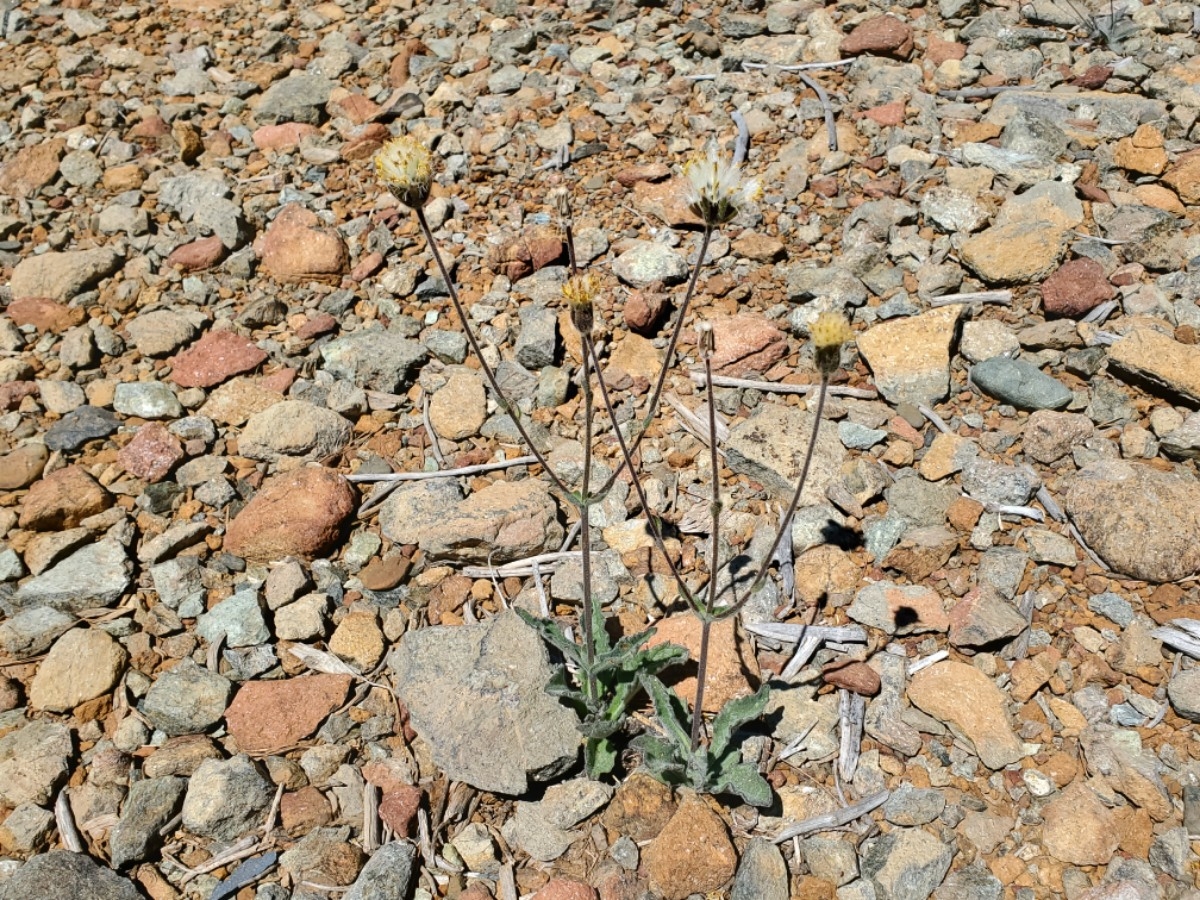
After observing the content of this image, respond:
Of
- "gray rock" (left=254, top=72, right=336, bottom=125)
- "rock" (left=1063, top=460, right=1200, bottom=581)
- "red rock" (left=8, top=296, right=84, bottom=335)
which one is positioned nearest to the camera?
"rock" (left=1063, top=460, right=1200, bottom=581)

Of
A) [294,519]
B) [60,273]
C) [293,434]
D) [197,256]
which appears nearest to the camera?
[294,519]

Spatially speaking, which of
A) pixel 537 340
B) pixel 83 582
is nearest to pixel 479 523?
pixel 537 340

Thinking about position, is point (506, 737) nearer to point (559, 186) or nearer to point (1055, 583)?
point (1055, 583)

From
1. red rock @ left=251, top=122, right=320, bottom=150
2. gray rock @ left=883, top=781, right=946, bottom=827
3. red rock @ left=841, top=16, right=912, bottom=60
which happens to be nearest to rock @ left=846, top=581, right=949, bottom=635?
gray rock @ left=883, top=781, right=946, bottom=827

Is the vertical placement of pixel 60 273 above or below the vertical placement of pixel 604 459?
above

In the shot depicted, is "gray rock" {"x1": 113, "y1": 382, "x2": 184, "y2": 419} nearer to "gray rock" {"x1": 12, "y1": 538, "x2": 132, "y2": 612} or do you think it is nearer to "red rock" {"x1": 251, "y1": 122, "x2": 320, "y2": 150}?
"gray rock" {"x1": 12, "y1": 538, "x2": 132, "y2": 612}

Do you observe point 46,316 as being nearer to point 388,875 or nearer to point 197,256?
point 197,256

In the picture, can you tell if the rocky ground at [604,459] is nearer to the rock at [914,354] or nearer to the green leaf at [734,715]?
the rock at [914,354]
